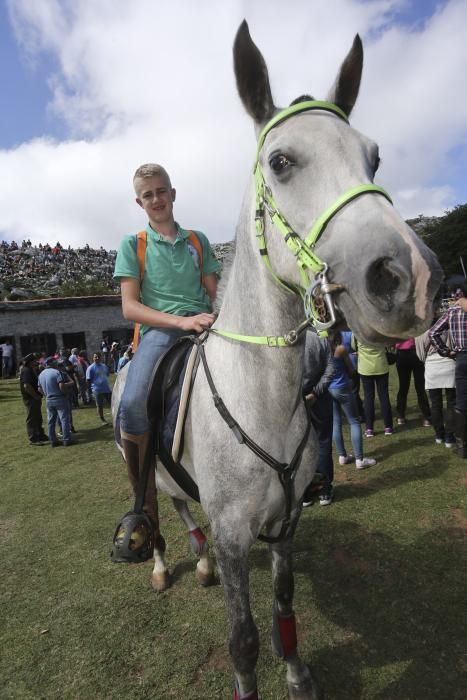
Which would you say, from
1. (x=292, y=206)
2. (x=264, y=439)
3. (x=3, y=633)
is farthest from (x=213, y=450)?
(x=3, y=633)

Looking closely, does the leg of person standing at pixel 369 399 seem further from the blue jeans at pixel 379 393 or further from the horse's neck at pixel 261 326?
the horse's neck at pixel 261 326

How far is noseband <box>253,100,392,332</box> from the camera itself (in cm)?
154

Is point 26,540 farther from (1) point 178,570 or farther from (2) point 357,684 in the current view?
(2) point 357,684

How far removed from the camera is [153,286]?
124 inches

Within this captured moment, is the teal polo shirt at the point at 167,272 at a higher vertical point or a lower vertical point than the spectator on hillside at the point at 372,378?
higher

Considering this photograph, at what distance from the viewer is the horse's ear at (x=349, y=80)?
83.4 inches

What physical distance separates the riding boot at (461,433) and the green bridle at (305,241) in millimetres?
5846

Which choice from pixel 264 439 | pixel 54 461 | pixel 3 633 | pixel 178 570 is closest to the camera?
pixel 264 439

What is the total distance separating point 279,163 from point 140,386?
6.01 feet

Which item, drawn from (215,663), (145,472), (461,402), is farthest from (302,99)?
(461,402)

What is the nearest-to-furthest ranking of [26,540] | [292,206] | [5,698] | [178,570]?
[292,206], [5,698], [178,570], [26,540]

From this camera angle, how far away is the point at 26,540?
5.83 meters

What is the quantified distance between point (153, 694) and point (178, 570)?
159cm

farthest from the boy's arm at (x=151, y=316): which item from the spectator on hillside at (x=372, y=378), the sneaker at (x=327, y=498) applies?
the spectator on hillside at (x=372, y=378)
